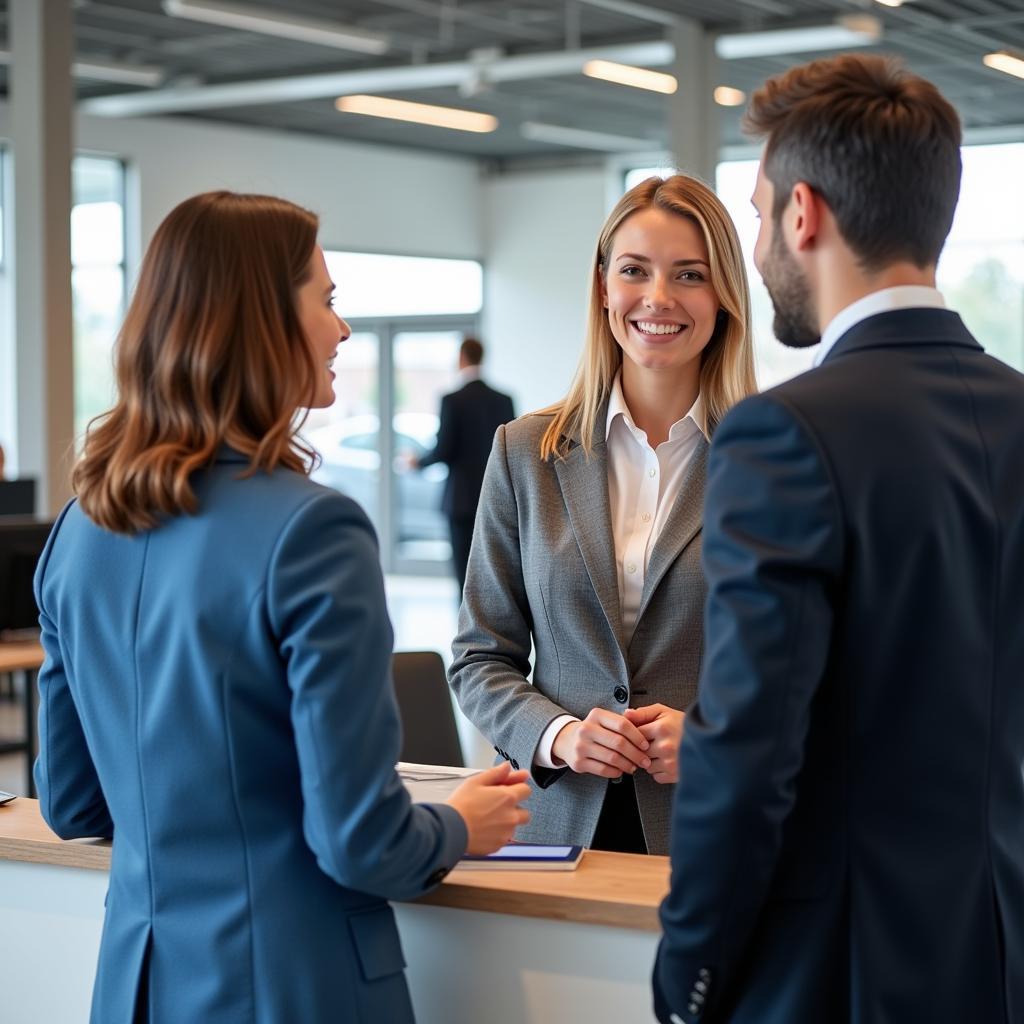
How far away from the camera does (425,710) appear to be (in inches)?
111

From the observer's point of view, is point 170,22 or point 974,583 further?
point 170,22

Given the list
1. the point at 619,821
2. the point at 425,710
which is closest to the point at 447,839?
the point at 619,821

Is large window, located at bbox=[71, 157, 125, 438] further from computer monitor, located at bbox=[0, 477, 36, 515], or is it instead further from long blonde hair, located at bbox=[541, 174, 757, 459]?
long blonde hair, located at bbox=[541, 174, 757, 459]

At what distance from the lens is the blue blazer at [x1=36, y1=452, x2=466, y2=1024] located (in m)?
1.42

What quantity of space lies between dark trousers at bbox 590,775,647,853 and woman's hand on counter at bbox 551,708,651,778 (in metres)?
0.11

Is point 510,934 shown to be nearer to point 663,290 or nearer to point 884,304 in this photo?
point 884,304

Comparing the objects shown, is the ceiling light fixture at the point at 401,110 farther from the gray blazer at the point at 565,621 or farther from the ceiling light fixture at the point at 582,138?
the gray blazer at the point at 565,621

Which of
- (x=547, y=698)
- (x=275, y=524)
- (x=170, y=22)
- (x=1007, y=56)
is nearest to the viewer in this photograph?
(x=275, y=524)

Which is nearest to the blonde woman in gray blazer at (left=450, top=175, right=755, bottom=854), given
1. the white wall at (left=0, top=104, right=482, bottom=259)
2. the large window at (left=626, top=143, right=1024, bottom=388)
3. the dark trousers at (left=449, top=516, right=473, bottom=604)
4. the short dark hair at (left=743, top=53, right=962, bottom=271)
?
the short dark hair at (left=743, top=53, right=962, bottom=271)

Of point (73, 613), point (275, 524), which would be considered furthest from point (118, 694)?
point (275, 524)

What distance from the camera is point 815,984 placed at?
136cm

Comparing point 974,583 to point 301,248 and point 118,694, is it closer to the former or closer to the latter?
point 301,248

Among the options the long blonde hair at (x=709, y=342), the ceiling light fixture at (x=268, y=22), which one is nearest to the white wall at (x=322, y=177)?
the ceiling light fixture at (x=268, y=22)

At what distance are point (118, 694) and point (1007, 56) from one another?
10.4 meters
